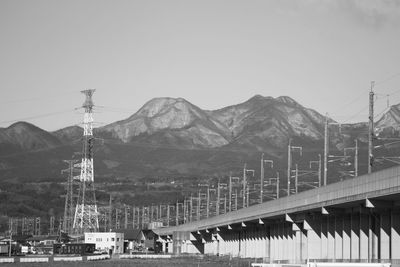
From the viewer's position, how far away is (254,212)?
93812 millimetres

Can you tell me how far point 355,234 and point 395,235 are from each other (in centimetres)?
770

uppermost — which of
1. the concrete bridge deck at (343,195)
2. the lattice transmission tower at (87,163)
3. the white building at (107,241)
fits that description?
the lattice transmission tower at (87,163)

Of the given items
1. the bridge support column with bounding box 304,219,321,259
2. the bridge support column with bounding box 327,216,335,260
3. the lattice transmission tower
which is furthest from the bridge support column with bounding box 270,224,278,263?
the lattice transmission tower

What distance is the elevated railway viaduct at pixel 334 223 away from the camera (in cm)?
5288

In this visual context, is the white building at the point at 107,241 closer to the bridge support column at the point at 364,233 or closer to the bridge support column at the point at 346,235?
the bridge support column at the point at 346,235

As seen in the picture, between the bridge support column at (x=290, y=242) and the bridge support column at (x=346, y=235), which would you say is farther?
the bridge support column at (x=290, y=242)

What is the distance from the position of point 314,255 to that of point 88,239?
94445 mm

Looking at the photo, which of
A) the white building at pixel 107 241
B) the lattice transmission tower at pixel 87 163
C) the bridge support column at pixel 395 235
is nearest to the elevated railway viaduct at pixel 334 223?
the bridge support column at pixel 395 235

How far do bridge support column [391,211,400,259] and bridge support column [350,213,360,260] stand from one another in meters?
6.56

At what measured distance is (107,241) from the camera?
6698 inches

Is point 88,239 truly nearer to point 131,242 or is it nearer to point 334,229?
point 131,242

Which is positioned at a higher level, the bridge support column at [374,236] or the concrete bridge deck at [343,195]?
the concrete bridge deck at [343,195]

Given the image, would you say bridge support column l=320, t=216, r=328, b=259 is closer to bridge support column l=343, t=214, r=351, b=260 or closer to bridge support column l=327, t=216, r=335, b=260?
bridge support column l=327, t=216, r=335, b=260

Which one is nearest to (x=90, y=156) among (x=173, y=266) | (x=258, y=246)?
(x=258, y=246)
